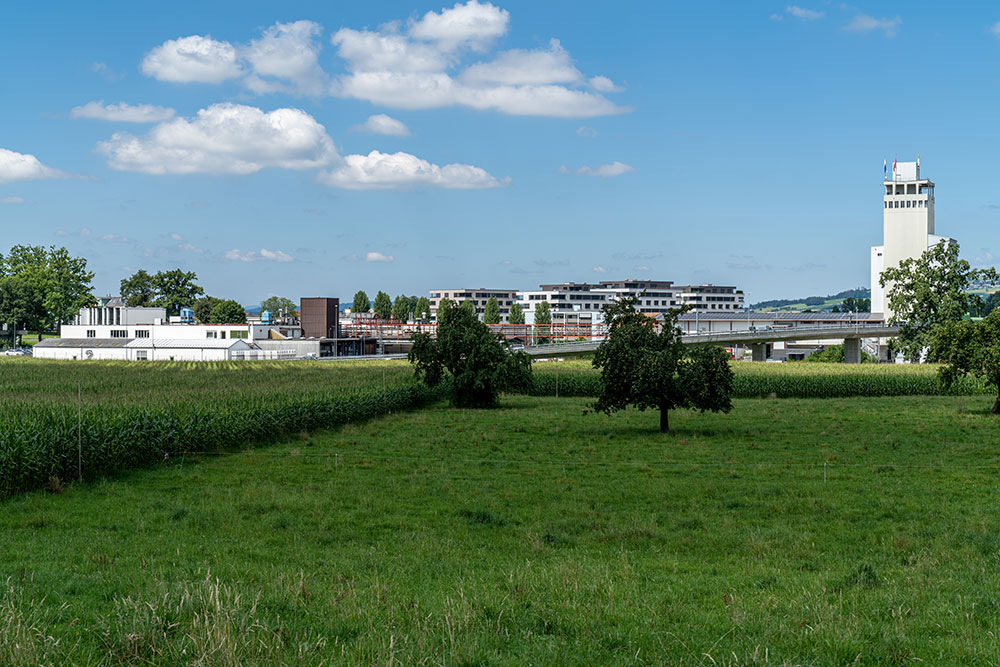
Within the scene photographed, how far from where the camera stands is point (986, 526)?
1714 centimetres

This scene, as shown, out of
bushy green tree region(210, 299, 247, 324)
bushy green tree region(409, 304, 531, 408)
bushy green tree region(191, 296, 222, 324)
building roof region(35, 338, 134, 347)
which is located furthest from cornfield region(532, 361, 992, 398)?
bushy green tree region(191, 296, 222, 324)

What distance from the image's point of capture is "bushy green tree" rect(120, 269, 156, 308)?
18862 centimetres

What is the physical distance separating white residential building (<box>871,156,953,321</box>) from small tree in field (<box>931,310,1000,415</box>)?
11127cm

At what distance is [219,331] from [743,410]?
311ft

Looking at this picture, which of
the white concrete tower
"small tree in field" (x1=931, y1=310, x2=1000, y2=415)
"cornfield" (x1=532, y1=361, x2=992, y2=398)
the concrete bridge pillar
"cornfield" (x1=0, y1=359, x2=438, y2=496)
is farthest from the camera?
the white concrete tower

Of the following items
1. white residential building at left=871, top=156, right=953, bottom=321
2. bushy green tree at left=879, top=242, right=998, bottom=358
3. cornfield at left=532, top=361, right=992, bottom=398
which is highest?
white residential building at left=871, top=156, right=953, bottom=321

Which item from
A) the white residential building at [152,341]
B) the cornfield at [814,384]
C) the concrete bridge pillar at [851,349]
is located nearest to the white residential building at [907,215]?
the concrete bridge pillar at [851,349]

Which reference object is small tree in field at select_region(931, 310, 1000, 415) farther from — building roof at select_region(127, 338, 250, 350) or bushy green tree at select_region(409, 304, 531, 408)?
building roof at select_region(127, 338, 250, 350)

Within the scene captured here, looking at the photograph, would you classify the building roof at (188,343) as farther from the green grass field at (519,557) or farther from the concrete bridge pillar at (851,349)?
the green grass field at (519,557)

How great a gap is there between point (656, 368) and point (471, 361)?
21.5 metres

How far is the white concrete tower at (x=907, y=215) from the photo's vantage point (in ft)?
493

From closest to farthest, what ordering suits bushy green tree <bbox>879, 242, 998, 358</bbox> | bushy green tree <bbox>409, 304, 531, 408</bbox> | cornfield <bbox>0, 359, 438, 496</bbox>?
cornfield <bbox>0, 359, 438, 496</bbox> < bushy green tree <bbox>409, 304, 531, 408</bbox> < bushy green tree <bbox>879, 242, 998, 358</bbox>

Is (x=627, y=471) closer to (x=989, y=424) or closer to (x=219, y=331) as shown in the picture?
(x=989, y=424)

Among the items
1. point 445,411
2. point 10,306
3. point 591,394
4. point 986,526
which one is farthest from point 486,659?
point 10,306
